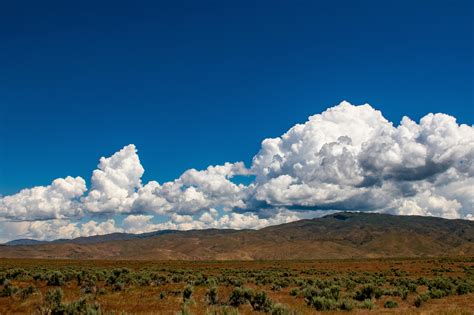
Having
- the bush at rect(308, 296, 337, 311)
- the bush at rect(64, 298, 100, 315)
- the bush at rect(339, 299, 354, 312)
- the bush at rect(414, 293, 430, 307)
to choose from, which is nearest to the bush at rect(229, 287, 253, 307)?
the bush at rect(308, 296, 337, 311)

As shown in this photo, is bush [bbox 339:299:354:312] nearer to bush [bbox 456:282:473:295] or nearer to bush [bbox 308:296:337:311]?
bush [bbox 308:296:337:311]

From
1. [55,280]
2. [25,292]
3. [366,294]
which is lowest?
[366,294]

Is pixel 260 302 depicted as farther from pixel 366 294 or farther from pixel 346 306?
pixel 366 294

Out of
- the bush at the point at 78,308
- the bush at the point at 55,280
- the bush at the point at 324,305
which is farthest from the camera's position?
the bush at the point at 55,280

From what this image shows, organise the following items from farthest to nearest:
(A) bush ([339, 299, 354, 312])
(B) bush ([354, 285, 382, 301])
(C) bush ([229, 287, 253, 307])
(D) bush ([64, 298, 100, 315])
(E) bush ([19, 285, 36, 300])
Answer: (B) bush ([354, 285, 382, 301]) < (E) bush ([19, 285, 36, 300]) < (C) bush ([229, 287, 253, 307]) < (A) bush ([339, 299, 354, 312]) < (D) bush ([64, 298, 100, 315])

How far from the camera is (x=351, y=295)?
90.4ft

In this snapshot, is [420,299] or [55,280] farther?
[55,280]

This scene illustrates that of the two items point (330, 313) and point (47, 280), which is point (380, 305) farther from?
point (47, 280)

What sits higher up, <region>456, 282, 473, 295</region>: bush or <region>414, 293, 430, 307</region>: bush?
<region>414, 293, 430, 307</region>: bush

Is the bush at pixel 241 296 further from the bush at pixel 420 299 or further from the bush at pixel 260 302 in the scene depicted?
the bush at pixel 420 299

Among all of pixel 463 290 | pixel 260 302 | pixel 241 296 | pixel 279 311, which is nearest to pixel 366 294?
pixel 463 290

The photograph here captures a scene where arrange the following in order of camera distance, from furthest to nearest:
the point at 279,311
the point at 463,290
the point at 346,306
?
the point at 463,290 → the point at 346,306 → the point at 279,311

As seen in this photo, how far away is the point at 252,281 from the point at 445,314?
25431 millimetres

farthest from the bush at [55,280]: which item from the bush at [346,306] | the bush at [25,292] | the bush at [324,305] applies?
the bush at [346,306]
